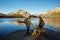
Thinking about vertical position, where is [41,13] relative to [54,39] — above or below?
above

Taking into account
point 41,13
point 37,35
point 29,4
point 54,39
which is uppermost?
point 29,4

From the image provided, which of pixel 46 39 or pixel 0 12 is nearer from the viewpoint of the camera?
pixel 46 39

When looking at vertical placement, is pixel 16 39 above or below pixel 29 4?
below

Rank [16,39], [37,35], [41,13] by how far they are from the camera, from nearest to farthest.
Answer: [37,35] → [16,39] → [41,13]

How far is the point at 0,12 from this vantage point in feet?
21.6

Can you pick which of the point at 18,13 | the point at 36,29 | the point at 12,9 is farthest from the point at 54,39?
the point at 12,9

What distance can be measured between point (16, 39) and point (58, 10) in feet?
12.9

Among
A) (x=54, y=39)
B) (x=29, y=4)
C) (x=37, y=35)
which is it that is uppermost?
(x=29, y=4)

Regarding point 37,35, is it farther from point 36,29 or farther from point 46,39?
point 46,39

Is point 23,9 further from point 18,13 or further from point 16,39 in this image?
point 16,39

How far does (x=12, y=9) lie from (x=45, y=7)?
1.84 m

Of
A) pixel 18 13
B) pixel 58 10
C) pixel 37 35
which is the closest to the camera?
pixel 37 35

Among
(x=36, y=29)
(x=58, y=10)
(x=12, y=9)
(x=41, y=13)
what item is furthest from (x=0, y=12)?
(x=58, y=10)

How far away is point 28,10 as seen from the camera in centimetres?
666
